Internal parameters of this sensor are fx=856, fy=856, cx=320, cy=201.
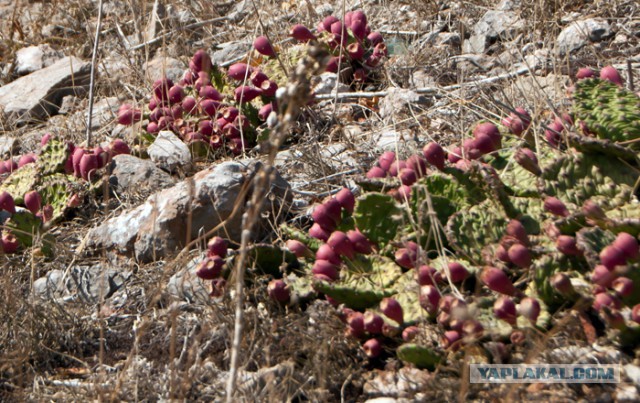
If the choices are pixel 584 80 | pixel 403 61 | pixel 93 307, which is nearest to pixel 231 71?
pixel 403 61

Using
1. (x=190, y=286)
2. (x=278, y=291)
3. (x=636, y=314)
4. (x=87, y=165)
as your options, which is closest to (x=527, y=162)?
(x=636, y=314)

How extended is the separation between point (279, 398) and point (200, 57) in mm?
2203

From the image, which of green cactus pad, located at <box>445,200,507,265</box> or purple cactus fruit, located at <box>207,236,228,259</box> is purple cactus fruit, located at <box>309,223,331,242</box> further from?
green cactus pad, located at <box>445,200,507,265</box>

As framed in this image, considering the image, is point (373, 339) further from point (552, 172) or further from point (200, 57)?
point (200, 57)

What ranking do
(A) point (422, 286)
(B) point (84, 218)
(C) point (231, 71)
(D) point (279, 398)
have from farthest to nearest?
(C) point (231, 71)
(B) point (84, 218)
(A) point (422, 286)
(D) point (279, 398)

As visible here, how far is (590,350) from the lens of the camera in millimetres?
2223

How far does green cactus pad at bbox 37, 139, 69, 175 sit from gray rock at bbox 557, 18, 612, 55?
2.35 metres

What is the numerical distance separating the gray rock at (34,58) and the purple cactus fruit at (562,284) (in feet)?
13.6

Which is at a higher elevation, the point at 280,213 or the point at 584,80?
the point at 584,80

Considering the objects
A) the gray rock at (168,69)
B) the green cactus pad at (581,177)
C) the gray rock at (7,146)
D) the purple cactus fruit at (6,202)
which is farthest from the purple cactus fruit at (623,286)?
the gray rock at (7,146)

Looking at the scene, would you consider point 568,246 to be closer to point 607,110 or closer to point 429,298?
point 429,298

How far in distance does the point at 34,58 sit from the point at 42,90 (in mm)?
774

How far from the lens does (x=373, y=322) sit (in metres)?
2.43

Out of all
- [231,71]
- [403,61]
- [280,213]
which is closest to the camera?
[280,213]
